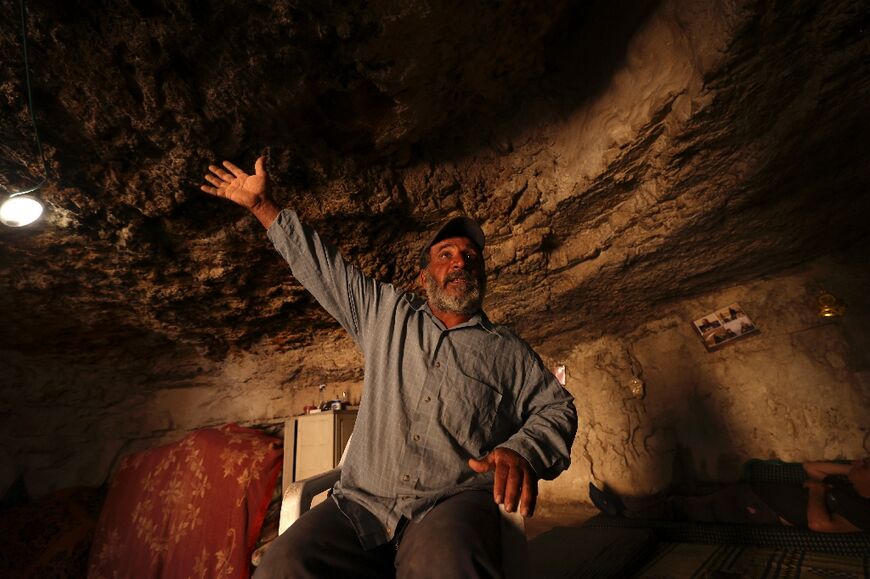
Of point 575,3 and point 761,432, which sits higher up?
point 575,3

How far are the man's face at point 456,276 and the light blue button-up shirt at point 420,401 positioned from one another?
77 millimetres

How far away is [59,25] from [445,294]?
153 centimetres

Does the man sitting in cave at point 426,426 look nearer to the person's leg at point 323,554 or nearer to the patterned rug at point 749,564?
the person's leg at point 323,554

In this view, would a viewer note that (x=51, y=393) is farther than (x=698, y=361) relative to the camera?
Yes

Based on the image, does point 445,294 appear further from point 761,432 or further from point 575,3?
point 761,432

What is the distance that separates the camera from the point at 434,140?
6.56ft

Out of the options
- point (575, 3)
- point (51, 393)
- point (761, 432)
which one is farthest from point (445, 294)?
point (51, 393)

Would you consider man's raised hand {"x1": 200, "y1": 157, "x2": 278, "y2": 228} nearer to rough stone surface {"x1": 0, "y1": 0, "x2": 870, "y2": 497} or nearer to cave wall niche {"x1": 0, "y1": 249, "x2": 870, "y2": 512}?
rough stone surface {"x1": 0, "y1": 0, "x2": 870, "y2": 497}

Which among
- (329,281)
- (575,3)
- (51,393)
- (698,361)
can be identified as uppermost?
(575,3)

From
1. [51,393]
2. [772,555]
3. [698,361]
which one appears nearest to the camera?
[772,555]

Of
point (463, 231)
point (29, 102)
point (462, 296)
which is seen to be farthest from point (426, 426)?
point (29, 102)

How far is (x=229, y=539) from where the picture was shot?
2703 millimetres

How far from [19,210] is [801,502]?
415cm

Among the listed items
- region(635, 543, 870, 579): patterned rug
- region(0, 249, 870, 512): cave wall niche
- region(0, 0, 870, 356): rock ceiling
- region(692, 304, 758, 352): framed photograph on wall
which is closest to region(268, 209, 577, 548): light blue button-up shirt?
region(0, 0, 870, 356): rock ceiling
